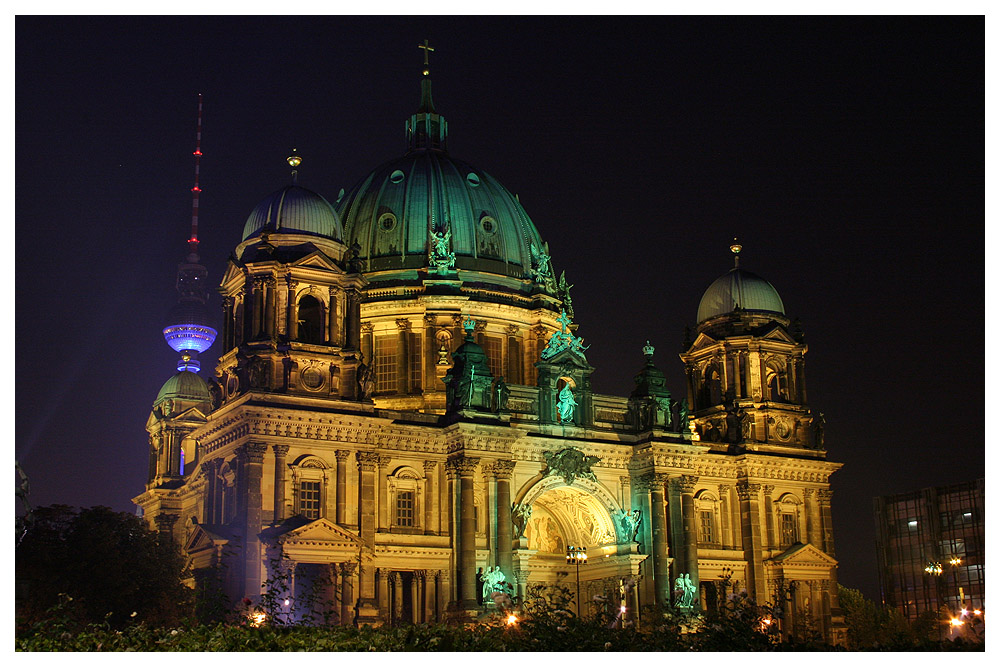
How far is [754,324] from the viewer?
294 feet

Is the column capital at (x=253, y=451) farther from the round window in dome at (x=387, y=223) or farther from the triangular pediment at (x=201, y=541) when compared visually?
the round window in dome at (x=387, y=223)

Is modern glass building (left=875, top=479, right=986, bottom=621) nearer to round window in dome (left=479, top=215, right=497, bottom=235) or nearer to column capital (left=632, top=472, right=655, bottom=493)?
column capital (left=632, top=472, right=655, bottom=493)

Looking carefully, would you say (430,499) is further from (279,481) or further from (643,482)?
(643,482)

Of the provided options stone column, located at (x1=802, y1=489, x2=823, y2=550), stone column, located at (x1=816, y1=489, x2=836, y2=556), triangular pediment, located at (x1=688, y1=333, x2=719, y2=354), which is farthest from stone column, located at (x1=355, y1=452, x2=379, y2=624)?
stone column, located at (x1=816, y1=489, x2=836, y2=556)

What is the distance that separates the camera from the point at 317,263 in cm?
7281

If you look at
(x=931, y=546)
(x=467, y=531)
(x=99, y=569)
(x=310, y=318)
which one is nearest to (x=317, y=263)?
(x=310, y=318)

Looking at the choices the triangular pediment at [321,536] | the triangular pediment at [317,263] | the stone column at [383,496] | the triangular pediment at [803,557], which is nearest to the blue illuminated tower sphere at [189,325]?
the triangular pediment at [317,263]

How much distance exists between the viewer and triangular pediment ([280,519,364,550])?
2608 inches

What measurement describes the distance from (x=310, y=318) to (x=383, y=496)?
11.2 meters

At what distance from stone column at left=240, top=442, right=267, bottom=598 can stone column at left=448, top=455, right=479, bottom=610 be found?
1151 cm

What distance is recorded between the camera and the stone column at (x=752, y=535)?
3255 inches

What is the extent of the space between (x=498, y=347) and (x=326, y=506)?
73.6 feet
